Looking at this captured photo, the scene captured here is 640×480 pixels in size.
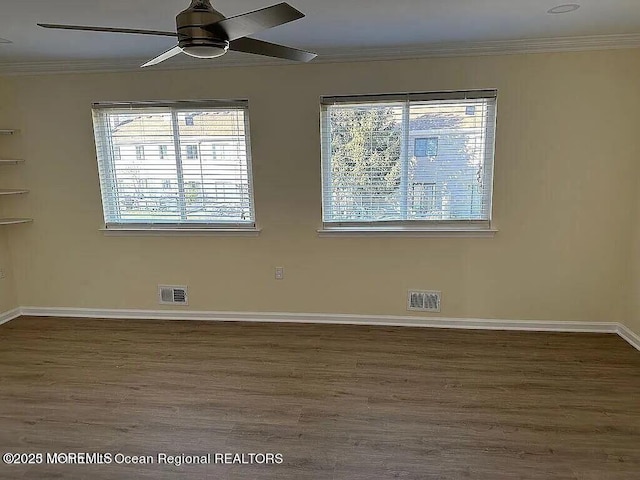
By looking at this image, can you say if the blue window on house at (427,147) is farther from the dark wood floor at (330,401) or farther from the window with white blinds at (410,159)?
the dark wood floor at (330,401)

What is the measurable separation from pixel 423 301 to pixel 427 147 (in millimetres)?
1328

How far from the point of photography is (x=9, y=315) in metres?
4.10

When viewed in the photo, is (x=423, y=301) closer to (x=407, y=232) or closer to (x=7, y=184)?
(x=407, y=232)

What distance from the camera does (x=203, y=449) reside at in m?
2.22

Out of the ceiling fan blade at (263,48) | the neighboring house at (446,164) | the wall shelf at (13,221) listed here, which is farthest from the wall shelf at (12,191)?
the neighboring house at (446,164)

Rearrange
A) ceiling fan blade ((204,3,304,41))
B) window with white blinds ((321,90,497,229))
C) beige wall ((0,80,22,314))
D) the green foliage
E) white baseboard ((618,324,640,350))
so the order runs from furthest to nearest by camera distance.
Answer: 1. beige wall ((0,80,22,314))
2. the green foliage
3. window with white blinds ((321,90,497,229))
4. white baseboard ((618,324,640,350))
5. ceiling fan blade ((204,3,304,41))

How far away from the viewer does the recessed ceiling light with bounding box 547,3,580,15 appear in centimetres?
243

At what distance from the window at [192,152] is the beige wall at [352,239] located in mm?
427

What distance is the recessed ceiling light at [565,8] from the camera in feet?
7.98

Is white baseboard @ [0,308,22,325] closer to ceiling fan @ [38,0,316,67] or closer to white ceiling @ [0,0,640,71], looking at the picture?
white ceiling @ [0,0,640,71]

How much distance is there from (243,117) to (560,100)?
2.53 metres

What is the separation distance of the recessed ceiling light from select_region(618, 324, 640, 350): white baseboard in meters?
2.43

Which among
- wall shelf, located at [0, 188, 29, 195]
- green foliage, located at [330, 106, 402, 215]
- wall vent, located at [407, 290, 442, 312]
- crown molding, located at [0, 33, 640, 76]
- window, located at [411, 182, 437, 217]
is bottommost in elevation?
wall vent, located at [407, 290, 442, 312]

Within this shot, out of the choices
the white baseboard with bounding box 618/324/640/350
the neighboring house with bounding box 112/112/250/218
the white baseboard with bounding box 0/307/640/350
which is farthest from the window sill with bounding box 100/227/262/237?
the white baseboard with bounding box 618/324/640/350
